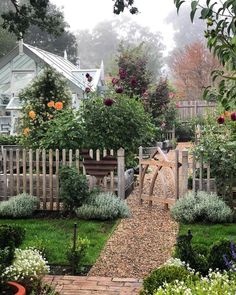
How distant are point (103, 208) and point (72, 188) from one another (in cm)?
61

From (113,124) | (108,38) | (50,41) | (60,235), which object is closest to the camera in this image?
(60,235)

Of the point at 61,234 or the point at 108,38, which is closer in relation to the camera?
the point at 61,234

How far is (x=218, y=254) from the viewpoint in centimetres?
452

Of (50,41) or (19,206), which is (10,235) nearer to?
(19,206)

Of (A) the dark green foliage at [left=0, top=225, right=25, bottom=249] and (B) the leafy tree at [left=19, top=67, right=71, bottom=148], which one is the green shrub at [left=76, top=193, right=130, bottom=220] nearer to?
(A) the dark green foliage at [left=0, top=225, right=25, bottom=249]

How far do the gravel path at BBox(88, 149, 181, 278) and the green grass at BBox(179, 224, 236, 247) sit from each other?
0.88 ft

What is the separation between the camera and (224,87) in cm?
310

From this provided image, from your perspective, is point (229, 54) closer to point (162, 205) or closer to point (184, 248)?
point (184, 248)

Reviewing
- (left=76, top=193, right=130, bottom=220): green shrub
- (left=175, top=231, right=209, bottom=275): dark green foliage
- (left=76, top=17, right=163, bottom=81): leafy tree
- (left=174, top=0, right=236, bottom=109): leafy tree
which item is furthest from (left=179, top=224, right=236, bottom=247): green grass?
(left=76, top=17, right=163, bottom=81): leafy tree

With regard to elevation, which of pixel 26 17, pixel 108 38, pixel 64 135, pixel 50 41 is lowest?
pixel 64 135

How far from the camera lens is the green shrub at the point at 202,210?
24.4 feet

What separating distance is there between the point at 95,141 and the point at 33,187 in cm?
180

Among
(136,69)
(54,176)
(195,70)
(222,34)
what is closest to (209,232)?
(54,176)

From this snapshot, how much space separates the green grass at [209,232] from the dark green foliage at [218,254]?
72.3 inches
